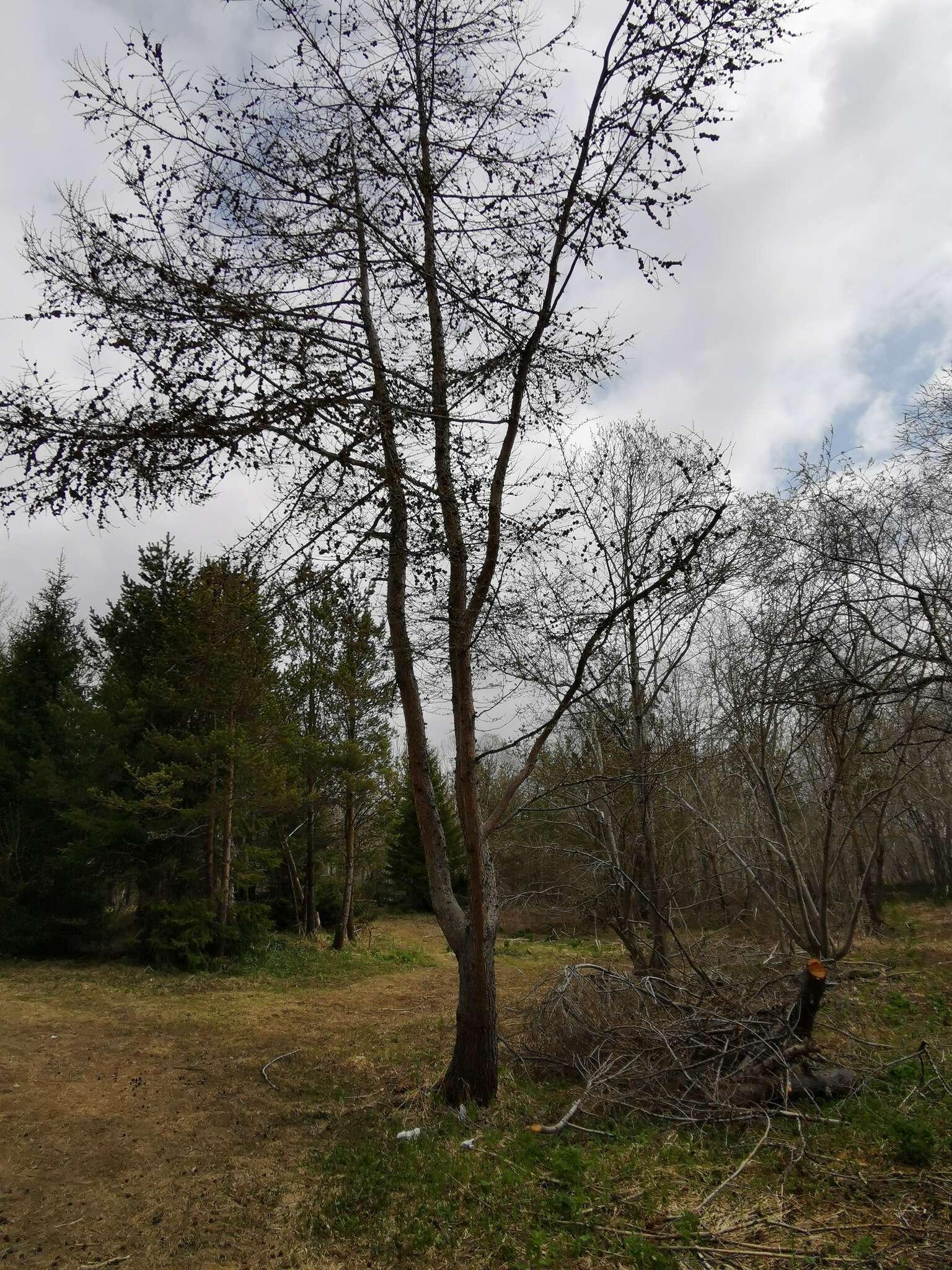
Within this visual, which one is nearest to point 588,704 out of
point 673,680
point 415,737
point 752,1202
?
point 673,680

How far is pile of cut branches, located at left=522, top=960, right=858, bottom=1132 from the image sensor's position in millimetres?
4879

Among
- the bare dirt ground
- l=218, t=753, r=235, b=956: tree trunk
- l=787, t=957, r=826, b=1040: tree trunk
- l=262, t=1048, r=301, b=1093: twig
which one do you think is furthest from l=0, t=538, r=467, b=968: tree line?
l=787, t=957, r=826, b=1040: tree trunk

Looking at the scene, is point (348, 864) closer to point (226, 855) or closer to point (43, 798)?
point (226, 855)

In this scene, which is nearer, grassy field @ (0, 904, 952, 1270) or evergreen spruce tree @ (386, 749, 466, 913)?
grassy field @ (0, 904, 952, 1270)

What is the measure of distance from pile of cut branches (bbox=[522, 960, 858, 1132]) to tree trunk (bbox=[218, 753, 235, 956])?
8264 mm

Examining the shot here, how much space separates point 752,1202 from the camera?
350 centimetres

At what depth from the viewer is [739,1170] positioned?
3.75 metres

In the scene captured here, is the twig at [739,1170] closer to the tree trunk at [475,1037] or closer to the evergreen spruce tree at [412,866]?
the tree trunk at [475,1037]

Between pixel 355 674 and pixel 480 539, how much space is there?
7.27 m

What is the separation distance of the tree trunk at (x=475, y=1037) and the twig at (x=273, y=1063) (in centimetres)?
177

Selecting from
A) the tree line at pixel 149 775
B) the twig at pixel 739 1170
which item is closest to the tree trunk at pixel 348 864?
the tree line at pixel 149 775

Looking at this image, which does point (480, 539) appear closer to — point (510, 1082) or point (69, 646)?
point (510, 1082)

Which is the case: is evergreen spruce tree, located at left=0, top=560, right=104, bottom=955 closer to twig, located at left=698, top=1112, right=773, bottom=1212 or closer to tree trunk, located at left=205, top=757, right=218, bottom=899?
tree trunk, located at left=205, top=757, right=218, bottom=899

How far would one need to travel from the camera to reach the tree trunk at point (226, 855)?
43.0 feet
